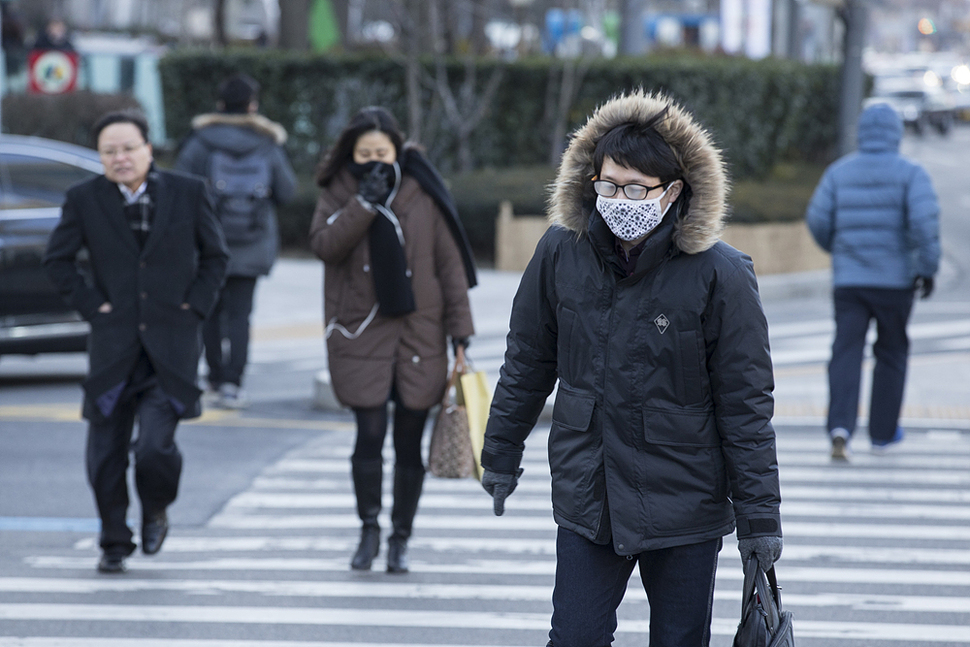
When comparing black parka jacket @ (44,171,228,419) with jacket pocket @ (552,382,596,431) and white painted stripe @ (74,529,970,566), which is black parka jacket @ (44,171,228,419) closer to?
white painted stripe @ (74,529,970,566)

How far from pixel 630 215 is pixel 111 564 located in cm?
319

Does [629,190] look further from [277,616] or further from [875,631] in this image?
[277,616]

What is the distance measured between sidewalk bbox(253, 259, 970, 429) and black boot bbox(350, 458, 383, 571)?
3578 mm

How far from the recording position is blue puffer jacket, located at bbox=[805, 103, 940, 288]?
7523 mm

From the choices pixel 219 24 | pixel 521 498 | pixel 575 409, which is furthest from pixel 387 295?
pixel 219 24

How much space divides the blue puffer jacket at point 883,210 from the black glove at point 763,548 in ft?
14.7

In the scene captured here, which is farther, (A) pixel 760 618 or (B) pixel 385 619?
(B) pixel 385 619

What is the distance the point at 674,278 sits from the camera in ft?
11.3

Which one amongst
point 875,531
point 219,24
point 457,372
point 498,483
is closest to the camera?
point 498,483

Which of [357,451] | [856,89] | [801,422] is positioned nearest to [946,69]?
[856,89]

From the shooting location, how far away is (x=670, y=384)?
344 centimetres

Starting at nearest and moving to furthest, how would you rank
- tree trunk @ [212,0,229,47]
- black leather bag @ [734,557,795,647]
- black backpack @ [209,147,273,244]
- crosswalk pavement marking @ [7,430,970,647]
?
black leather bag @ [734,557,795,647] < crosswalk pavement marking @ [7,430,970,647] < black backpack @ [209,147,273,244] < tree trunk @ [212,0,229,47]

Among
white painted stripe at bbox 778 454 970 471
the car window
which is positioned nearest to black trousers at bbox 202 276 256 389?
the car window

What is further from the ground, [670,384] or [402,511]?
[670,384]
